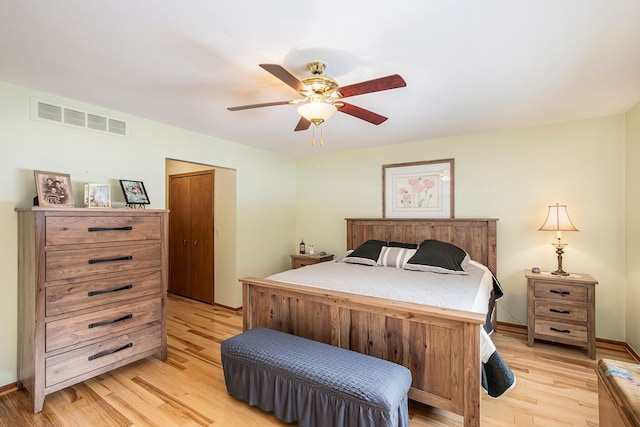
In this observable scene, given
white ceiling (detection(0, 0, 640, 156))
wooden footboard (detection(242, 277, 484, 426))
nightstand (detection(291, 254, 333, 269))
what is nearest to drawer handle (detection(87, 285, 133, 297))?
wooden footboard (detection(242, 277, 484, 426))

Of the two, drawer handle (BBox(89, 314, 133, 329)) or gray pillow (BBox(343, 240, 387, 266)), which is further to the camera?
gray pillow (BBox(343, 240, 387, 266))

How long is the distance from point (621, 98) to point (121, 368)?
4861 millimetres

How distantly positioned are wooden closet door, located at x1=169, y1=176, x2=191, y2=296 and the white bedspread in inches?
101

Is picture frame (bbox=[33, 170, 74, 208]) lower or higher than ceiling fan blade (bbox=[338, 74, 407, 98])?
lower

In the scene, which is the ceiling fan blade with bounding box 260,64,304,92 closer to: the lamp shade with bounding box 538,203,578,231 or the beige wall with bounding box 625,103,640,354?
the lamp shade with bounding box 538,203,578,231

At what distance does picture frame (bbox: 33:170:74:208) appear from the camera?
222cm

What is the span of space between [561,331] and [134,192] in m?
4.25

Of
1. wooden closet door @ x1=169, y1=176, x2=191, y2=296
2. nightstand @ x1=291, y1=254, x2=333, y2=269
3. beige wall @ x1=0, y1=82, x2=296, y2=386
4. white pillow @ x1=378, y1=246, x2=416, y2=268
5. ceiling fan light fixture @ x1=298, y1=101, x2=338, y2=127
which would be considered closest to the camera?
ceiling fan light fixture @ x1=298, y1=101, x2=338, y2=127

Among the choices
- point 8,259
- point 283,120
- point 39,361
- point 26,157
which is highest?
point 283,120

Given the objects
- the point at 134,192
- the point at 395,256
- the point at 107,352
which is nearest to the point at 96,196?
the point at 134,192

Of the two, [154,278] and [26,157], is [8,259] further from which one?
[154,278]

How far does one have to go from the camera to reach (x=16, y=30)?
63.6 inches

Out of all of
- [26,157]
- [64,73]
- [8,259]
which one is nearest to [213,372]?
[8,259]

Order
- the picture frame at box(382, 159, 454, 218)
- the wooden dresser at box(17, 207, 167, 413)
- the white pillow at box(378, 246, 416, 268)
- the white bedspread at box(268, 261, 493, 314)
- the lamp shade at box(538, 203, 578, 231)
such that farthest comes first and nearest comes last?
the picture frame at box(382, 159, 454, 218) → the white pillow at box(378, 246, 416, 268) → the lamp shade at box(538, 203, 578, 231) → the white bedspread at box(268, 261, 493, 314) → the wooden dresser at box(17, 207, 167, 413)
